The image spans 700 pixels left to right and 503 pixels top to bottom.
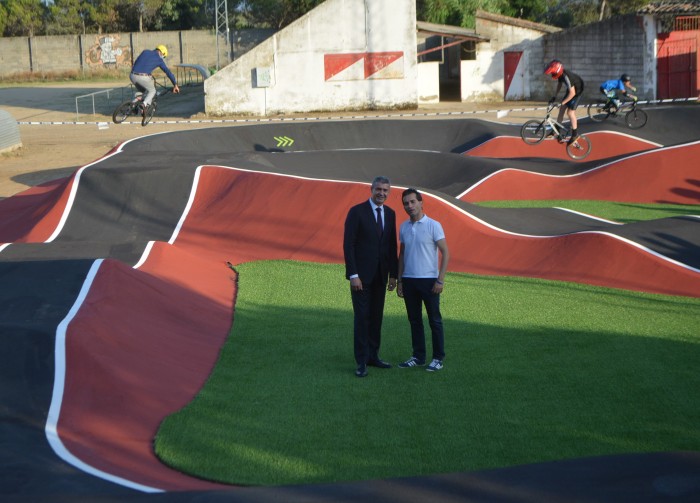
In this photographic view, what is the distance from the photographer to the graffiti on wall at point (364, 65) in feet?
115

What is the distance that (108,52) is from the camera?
58.0 metres

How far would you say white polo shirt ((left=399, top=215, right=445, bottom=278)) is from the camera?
7.53m

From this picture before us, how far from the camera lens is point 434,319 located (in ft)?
25.1

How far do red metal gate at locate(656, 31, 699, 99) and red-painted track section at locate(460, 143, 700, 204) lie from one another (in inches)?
682

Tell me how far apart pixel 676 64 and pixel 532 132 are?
1603 cm

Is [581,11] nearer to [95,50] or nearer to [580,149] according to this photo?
[95,50]

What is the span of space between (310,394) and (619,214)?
1049 centimetres

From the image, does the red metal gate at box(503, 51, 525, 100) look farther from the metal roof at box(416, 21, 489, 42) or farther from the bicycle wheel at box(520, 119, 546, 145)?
the bicycle wheel at box(520, 119, 546, 145)

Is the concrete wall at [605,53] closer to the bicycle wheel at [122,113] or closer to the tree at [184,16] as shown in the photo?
the bicycle wheel at [122,113]

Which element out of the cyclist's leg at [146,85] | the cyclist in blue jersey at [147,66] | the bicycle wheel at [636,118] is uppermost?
the cyclist in blue jersey at [147,66]

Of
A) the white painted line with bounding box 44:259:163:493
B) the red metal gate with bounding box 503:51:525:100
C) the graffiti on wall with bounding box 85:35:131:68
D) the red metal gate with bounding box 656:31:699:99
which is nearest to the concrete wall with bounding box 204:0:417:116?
the red metal gate with bounding box 503:51:525:100

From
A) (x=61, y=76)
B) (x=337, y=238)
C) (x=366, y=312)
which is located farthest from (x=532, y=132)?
(x=61, y=76)

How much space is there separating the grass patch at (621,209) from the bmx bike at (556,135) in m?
2.35

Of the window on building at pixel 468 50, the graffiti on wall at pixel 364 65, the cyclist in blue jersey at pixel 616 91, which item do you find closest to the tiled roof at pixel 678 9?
the window on building at pixel 468 50
